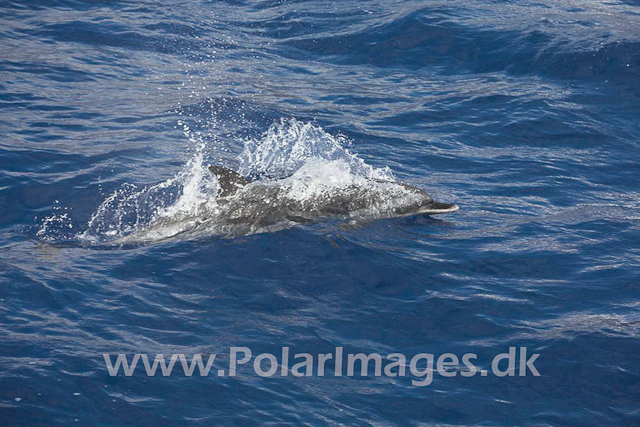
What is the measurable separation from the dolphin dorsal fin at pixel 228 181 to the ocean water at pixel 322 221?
0.93 feet

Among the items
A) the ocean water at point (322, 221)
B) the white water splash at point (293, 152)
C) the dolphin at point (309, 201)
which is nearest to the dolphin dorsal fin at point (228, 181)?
the dolphin at point (309, 201)

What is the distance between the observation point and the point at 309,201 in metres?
10.0

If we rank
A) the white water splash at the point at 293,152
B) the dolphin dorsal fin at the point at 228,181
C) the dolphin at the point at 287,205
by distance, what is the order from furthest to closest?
the white water splash at the point at 293,152, the dolphin dorsal fin at the point at 228,181, the dolphin at the point at 287,205

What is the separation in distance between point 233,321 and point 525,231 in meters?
4.58

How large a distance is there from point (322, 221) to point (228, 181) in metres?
1.34

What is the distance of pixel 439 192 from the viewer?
457 inches

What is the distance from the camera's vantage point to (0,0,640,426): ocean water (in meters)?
7.02

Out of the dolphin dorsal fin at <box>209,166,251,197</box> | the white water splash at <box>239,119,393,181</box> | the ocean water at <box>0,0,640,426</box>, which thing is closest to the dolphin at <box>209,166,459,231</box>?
the dolphin dorsal fin at <box>209,166,251,197</box>

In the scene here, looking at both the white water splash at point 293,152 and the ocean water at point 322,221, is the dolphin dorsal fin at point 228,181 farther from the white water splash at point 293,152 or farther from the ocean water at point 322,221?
the white water splash at point 293,152

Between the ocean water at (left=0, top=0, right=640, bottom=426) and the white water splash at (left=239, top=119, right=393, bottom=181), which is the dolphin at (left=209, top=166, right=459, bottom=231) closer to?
the ocean water at (left=0, top=0, right=640, bottom=426)

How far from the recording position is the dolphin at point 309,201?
983cm

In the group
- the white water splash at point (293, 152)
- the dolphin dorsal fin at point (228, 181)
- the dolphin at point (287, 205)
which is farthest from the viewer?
the white water splash at point (293, 152)

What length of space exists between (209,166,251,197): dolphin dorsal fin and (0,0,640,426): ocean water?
28 centimetres

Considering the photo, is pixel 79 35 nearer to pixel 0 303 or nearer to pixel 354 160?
pixel 354 160
